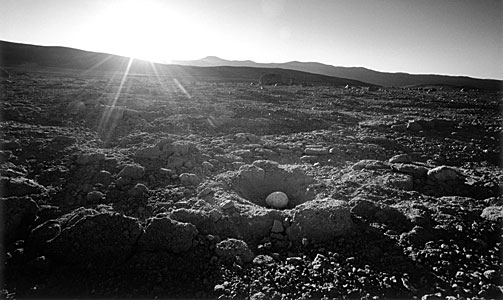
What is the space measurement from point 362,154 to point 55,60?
1343 inches

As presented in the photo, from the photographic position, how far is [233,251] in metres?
2.28

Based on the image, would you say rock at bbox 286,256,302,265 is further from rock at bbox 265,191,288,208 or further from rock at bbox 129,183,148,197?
rock at bbox 129,183,148,197

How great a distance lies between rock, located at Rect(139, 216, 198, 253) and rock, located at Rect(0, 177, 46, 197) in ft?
4.76

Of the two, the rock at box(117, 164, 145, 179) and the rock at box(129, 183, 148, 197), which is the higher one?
the rock at box(117, 164, 145, 179)

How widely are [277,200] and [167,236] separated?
3.94ft

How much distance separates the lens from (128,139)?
4.59 m

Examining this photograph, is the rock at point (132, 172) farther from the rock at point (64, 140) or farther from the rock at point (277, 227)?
the rock at point (277, 227)

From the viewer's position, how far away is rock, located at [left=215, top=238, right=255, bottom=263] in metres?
2.24

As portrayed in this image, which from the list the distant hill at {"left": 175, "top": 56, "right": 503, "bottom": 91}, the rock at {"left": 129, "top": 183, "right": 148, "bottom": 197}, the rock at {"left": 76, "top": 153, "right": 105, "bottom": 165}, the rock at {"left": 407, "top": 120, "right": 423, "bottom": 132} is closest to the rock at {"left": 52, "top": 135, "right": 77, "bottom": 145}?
the rock at {"left": 76, "top": 153, "right": 105, "bottom": 165}

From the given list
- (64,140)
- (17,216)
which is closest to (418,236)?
(17,216)

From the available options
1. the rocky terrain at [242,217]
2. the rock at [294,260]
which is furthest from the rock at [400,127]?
the rock at [294,260]

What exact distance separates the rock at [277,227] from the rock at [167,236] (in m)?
0.69

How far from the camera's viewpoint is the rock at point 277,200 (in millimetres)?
3004

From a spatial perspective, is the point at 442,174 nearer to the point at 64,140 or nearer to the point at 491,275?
the point at 491,275
